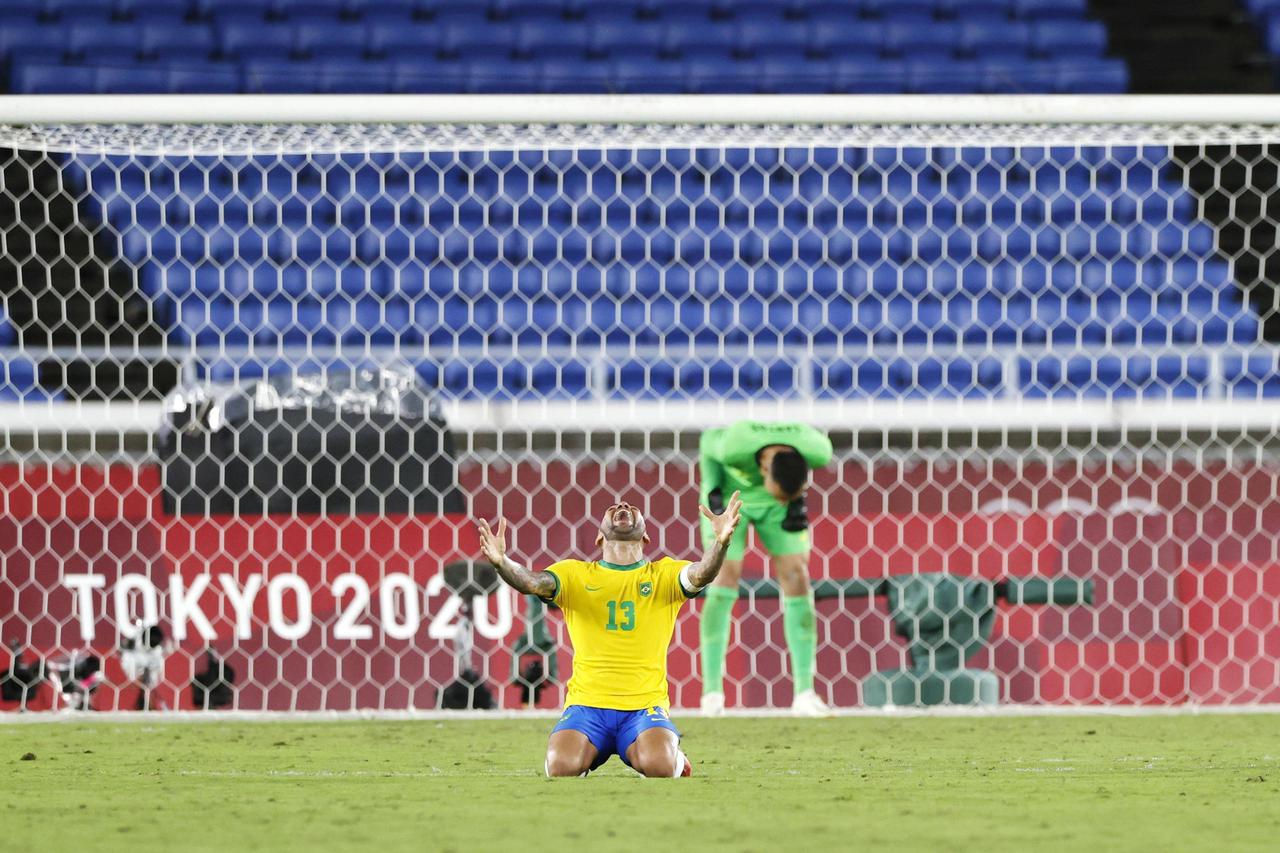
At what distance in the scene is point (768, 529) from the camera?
5.66 m

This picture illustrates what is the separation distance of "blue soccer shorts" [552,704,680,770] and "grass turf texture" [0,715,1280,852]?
0.28ft

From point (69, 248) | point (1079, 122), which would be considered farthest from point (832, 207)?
point (69, 248)

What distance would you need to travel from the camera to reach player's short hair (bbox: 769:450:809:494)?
5504mm

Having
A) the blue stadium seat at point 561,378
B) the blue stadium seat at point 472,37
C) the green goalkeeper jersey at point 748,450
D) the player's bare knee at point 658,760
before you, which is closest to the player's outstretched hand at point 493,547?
the player's bare knee at point 658,760

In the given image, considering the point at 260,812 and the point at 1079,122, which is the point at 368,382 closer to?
the point at 1079,122

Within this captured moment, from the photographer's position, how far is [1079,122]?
574 centimetres

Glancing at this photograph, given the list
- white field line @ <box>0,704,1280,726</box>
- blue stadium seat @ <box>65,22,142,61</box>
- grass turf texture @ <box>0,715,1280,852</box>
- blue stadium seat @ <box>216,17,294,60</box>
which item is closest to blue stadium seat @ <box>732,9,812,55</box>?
blue stadium seat @ <box>216,17,294,60</box>

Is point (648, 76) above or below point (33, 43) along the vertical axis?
below

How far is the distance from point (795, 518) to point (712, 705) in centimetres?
69

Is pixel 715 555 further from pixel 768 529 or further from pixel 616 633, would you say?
pixel 768 529

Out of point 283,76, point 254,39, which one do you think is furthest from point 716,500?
point 254,39

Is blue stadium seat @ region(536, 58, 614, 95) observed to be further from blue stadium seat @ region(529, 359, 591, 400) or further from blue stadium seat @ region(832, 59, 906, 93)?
blue stadium seat @ region(529, 359, 591, 400)

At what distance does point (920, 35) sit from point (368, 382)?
5.35 meters

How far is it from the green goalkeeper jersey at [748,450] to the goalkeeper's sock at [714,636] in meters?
0.35
